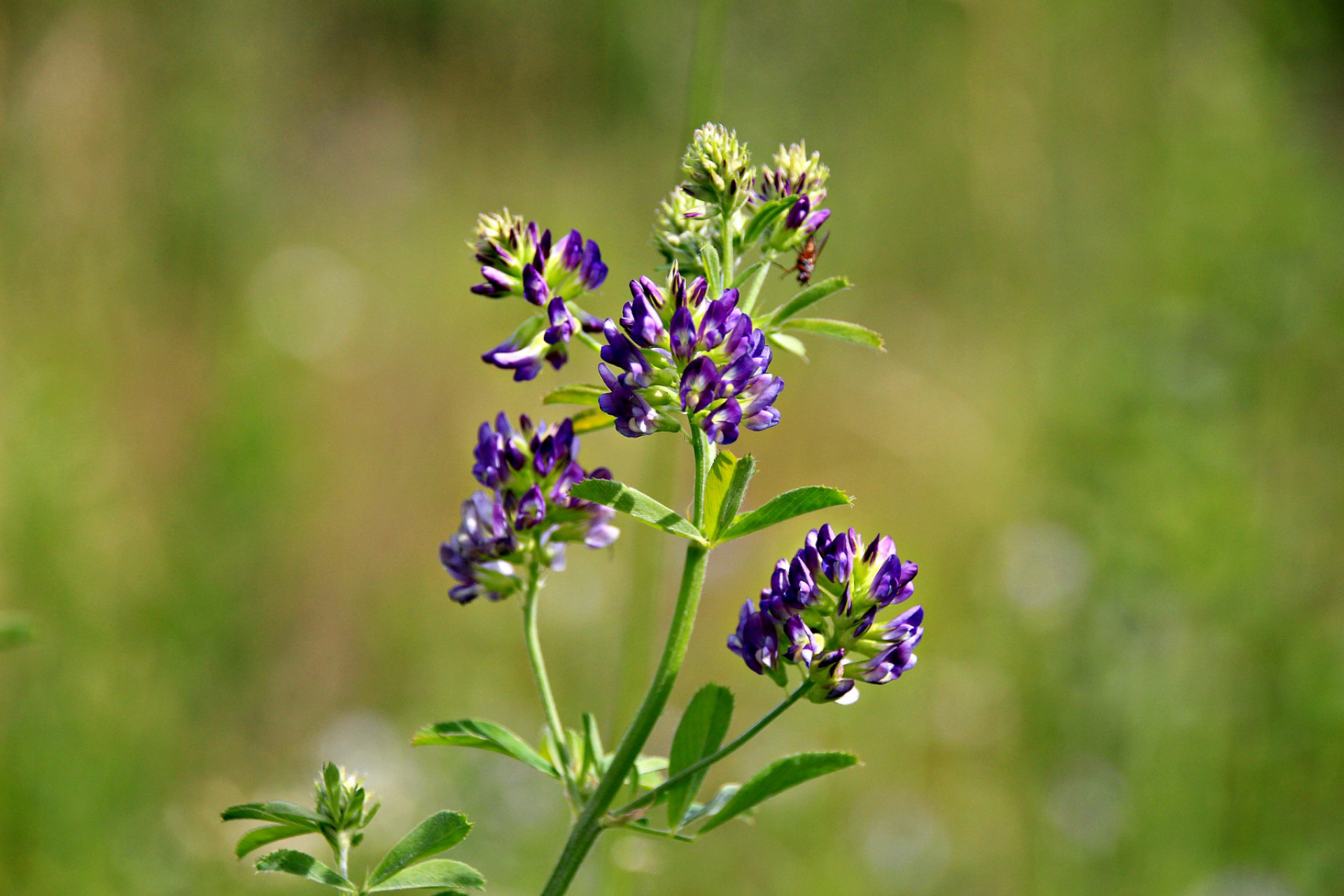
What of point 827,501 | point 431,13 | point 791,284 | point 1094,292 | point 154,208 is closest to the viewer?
point 827,501

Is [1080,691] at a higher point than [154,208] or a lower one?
lower

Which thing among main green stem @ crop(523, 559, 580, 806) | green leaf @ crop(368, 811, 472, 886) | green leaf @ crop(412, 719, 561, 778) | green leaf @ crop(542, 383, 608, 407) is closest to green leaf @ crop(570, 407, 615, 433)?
green leaf @ crop(542, 383, 608, 407)

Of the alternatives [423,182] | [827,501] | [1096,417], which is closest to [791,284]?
[1096,417]

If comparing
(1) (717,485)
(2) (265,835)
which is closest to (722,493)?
(1) (717,485)

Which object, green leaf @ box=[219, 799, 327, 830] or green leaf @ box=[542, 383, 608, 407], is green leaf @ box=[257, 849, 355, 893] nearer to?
green leaf @ box=[219, 799, 327, 830]

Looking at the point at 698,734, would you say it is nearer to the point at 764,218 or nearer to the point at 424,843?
the point at 424,843

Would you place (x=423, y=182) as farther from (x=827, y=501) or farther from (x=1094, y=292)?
(x=827, y=501)

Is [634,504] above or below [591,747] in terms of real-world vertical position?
above
